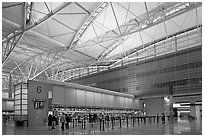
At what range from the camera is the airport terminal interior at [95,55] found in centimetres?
2348

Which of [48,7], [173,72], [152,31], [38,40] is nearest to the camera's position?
[48,7]

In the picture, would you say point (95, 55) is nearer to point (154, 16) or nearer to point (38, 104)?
point (154, 16)

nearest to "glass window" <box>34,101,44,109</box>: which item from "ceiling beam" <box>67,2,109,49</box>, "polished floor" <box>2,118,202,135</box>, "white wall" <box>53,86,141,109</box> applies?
"white wall" <box>53,86,141,109</box>

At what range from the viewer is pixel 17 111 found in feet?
87.3

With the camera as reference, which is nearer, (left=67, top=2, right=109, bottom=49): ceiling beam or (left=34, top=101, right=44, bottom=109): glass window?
(left=34, top=101, right=44, bottom=109): glass window

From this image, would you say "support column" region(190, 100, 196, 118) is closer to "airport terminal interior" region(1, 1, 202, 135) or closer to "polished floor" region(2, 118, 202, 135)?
"airport terminal interior" region(1, 1, 202, 135)

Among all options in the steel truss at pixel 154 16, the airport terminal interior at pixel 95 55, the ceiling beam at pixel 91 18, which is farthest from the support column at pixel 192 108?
the ceiling beam at pixel 91 18

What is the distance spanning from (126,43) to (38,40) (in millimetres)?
18466

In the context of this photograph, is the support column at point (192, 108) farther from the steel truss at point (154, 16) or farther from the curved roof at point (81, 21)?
the steel truss at point (154, 16)

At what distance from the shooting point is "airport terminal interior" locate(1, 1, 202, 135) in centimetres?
2348

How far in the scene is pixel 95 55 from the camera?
49.9m

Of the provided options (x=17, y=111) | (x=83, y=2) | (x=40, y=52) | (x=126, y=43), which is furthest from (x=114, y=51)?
(x=17, y=111)

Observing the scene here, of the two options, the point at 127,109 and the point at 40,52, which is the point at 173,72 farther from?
the point at 40,52

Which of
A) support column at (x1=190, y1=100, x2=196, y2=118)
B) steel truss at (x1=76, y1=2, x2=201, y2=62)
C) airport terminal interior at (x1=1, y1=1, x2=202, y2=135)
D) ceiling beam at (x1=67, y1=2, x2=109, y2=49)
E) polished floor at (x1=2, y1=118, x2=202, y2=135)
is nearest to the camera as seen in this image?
polished floor at (x1=2, y1=118, x2=202, y2=135)
